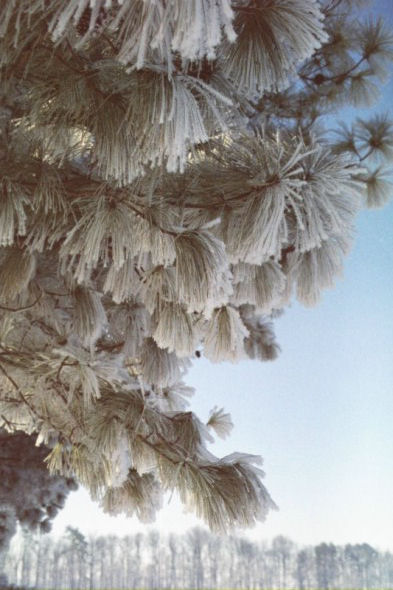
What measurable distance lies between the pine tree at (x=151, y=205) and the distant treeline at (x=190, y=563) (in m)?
20.4

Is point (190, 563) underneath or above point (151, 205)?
underneath

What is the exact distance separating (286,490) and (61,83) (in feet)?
55.1

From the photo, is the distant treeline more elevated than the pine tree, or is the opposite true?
the pine tree

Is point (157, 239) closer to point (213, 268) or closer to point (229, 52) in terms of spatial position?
point (213, 268)

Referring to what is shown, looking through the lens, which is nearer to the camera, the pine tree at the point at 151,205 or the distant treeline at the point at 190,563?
the pine tree at the point at 151,205

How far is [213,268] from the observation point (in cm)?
96

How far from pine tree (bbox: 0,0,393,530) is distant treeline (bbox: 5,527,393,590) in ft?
66.8

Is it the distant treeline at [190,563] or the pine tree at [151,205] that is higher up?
the pine tree at [151,205]

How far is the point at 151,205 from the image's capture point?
42.0 inches

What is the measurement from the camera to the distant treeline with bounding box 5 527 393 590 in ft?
66.7

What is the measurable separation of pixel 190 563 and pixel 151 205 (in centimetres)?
2264

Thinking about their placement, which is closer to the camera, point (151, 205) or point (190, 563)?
point (151, 205)

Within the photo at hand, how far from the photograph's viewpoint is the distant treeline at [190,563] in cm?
2033

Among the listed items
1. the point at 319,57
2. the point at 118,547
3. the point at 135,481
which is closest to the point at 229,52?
the point at 135,481
